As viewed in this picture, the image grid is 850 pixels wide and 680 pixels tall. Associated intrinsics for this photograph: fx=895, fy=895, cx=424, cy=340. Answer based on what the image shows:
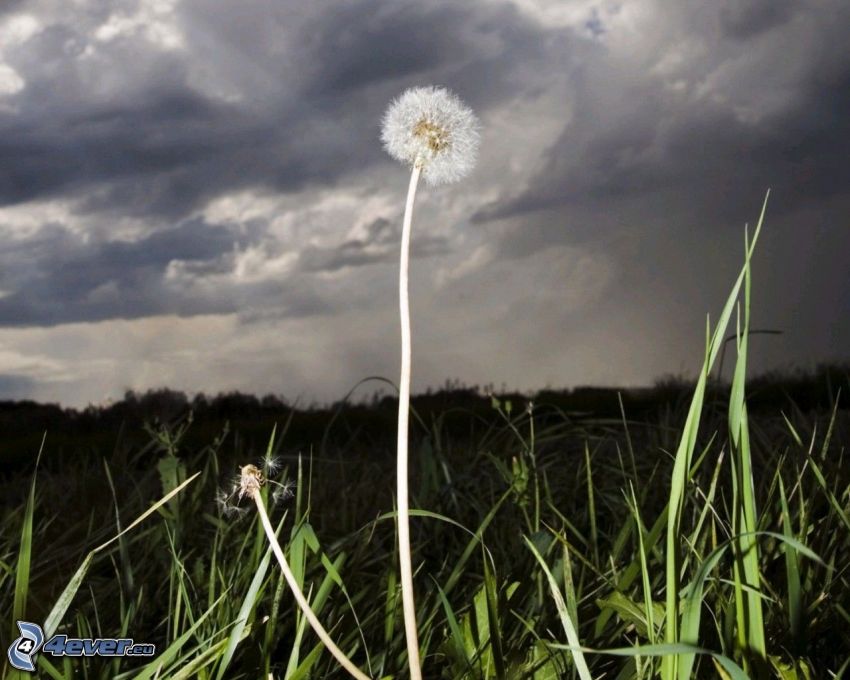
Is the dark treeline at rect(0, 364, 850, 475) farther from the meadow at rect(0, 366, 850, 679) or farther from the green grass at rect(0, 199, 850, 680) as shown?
the green grass at rect(0, 199, 850, 680)

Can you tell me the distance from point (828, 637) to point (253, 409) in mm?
5147

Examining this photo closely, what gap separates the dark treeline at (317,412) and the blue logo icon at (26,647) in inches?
150

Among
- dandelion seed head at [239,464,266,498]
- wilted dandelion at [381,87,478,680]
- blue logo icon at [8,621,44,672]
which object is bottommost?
blue logo icon at [8,621,44,672]

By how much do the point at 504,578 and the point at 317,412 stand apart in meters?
4.37

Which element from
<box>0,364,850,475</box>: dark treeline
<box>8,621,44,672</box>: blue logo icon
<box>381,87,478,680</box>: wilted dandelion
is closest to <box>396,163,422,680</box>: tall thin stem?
<box>381,87,478,680</box>: wilted dandelion

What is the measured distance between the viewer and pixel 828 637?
1.82 m

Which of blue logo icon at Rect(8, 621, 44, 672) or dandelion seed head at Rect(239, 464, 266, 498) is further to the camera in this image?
blue logo icon at Rect(8, 621, 44, 672)

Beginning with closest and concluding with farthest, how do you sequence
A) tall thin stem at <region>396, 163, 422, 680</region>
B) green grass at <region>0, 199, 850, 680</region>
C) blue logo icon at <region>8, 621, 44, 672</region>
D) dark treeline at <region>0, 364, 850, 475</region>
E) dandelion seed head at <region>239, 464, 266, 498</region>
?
tall thin stem at <region>396, 163, 422, 680</region> < dandelion seed head at <region>239, 464, 266, 498</region> < green grass at <region>0, 199, 850, 680</region> < blue logo icon at <region>8, 621, 44, 672</region> < dark treeline at <region>0, 364, 850, 475</region>

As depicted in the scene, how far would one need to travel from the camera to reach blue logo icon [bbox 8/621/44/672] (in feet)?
5.23

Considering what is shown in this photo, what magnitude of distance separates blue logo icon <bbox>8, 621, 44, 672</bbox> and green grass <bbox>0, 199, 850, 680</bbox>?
32mm

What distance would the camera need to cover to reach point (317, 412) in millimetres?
6289

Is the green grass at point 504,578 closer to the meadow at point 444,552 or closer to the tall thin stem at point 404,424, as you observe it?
the meadow at point 444,552

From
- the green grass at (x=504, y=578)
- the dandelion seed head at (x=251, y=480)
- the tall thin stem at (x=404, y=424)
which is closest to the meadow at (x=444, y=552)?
the green grass at (x=504, y=578)

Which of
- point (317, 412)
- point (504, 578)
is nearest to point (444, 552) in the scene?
point (504, 578)
